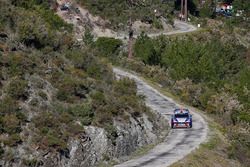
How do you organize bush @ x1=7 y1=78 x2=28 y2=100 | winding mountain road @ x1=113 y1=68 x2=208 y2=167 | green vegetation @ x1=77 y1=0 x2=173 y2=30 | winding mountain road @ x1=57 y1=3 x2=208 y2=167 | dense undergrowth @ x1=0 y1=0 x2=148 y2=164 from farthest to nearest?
green vegetation @ x1=77 y1=0 x2=173 y2=30
winding mountain road @ x1=57 y1=3 x2=208 y2=167
winding mountain road @ x1=113 y1=68 x2=208 y2=167
bush @ x1=7 y1=78 x2=28 y2=100
dense undergrowth @ x1=0 y1=0 x2=148 y2=164

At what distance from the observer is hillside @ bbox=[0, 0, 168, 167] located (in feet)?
115

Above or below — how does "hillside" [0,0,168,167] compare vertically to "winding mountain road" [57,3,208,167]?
above

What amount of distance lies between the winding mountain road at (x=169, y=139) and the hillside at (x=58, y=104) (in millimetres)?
1592

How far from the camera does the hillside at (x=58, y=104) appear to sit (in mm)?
34938

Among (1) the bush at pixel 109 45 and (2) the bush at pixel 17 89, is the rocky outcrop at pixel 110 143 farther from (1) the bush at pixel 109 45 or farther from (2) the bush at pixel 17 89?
(1) the bush at pixel 109 45

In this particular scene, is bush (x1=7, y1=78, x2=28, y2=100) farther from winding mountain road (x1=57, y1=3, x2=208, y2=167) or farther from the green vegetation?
the green vegetation

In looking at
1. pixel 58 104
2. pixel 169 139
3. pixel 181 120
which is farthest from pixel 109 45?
pixel 58 104

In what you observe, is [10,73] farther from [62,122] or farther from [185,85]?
[185,85]

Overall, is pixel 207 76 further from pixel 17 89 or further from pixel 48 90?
pixel 17 89

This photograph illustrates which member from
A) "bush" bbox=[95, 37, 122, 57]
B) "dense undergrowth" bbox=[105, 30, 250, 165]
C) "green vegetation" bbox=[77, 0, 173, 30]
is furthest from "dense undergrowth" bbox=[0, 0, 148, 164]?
"green vegetation" bbox=[77, 0, 173, 30]

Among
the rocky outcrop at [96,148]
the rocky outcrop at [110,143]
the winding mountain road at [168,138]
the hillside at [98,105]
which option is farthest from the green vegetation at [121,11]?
the rocky outcrop at [96,148]

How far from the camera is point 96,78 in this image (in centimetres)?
4978

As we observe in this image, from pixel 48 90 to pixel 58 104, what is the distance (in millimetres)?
1695

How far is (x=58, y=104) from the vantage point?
133 ft
